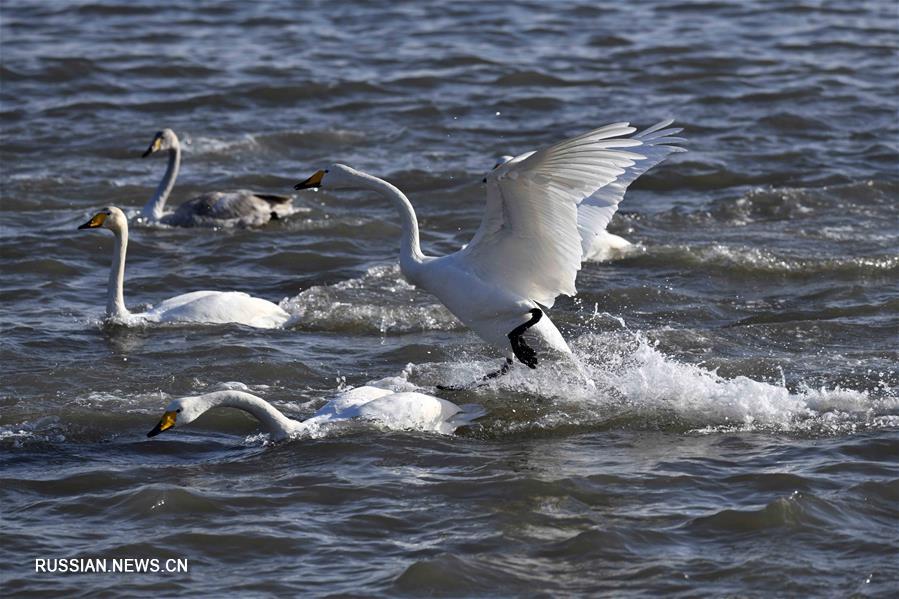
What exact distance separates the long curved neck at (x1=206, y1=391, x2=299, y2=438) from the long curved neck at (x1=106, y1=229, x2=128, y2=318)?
2.84 metres

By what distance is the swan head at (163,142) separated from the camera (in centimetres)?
1456

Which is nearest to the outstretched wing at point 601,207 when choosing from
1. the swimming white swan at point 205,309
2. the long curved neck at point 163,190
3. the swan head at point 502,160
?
the swan head at point 502,160

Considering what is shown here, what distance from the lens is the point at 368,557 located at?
6.77m

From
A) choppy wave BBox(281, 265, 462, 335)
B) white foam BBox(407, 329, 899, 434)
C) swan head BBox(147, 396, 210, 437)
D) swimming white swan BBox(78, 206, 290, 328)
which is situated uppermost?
swan head BBox(147, 396, 210, 437)

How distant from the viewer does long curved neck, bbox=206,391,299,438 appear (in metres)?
8.05

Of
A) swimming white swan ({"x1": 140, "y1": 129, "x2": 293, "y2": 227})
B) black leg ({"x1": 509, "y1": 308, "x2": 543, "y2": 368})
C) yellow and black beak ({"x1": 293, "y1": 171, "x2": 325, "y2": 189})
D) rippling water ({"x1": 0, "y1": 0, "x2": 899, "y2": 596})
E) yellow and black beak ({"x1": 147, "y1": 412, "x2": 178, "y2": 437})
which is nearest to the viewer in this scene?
rippling water ({"x1": 0, "y1": 0, "x2": 899, "y2": 596})

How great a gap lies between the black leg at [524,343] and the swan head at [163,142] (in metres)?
6.51

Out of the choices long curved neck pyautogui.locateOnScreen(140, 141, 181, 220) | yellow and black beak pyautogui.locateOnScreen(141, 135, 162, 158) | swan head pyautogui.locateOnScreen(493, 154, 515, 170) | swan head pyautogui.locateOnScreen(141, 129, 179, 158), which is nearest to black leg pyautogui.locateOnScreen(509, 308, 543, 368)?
swan head pyautogui.locateOnScreen(493, 154, 515, 170)

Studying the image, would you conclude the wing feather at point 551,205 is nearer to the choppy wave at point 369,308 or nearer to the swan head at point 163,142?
the choppy wave at point 369,308

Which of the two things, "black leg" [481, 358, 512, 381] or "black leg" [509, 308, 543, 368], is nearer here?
"black leg" [509, 308, 543, 368]

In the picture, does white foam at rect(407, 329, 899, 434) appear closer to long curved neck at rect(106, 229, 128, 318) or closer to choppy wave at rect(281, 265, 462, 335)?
choppy wave at rect(281, 265, 462, 335)

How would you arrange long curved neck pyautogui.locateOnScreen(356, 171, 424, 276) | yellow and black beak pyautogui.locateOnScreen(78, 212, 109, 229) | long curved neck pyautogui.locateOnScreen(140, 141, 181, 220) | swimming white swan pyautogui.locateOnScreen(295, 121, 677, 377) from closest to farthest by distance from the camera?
swimming white swan pyautogui.locateOnScreen(295, 121, 677, 377) → long curved neck pyautogui.locateOnScreen(356, 171, 424, 276) → yellow and black beak pyautogui.locateOnScreen(78, 212, 109, 229) → long curved neck pyautogui.locateOnScreen(140, 141, 181, 220)

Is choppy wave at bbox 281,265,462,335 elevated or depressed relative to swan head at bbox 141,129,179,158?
depressed

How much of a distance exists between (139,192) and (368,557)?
8942 millimetres
